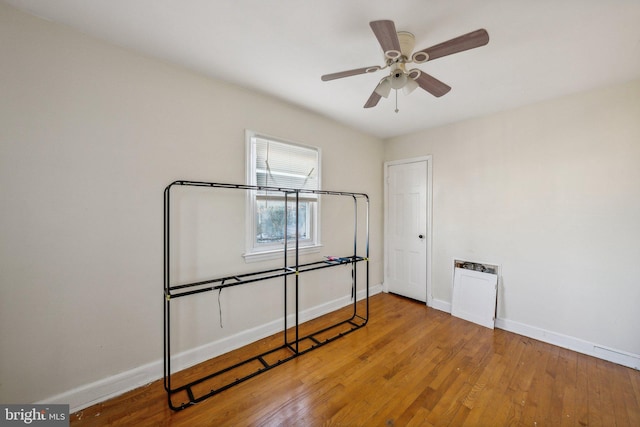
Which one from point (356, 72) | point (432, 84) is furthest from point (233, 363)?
point (432, 84)

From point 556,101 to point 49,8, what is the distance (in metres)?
4.19

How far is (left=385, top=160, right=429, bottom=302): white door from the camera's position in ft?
11.8

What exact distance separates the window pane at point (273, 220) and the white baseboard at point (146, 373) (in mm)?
919

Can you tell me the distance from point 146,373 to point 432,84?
304 cm

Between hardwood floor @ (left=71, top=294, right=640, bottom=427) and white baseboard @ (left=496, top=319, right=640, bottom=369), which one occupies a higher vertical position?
white baseboard @ (left=496, top=319, right=640, bottom=369)

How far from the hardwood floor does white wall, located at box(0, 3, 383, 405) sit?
1.45 feet

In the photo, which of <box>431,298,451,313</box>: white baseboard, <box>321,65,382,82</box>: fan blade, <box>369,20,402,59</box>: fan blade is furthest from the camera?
<box>431,298,451,313</box>: white baseboard

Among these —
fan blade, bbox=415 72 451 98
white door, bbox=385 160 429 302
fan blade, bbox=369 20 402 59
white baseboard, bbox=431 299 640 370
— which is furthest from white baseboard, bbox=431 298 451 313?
fan blade, bbox=369 20 402 59

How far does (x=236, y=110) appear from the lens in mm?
2373

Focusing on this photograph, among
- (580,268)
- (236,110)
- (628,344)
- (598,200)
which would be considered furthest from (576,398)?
(236,110)

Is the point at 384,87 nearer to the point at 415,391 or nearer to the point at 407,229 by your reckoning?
the point at 415,391

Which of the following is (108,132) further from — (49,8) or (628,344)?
(628,344)

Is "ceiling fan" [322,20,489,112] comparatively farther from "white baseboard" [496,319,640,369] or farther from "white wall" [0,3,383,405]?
"white baseboard" [496,319,640,369]

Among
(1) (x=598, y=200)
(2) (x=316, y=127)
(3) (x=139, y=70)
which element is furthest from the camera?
(2) (x=316, y=127)
